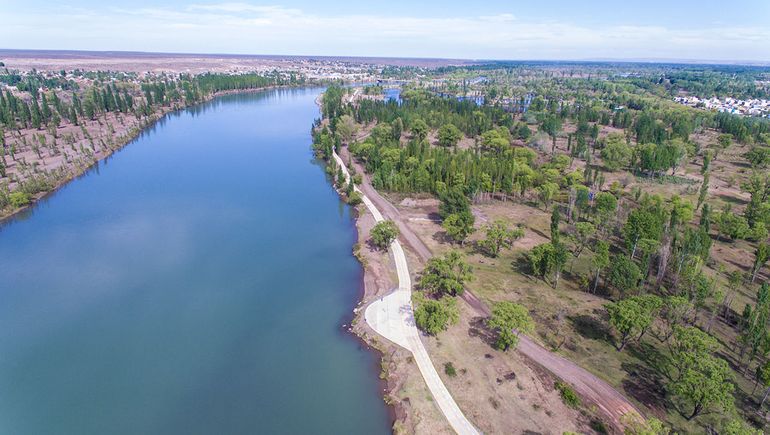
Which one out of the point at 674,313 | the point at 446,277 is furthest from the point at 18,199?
the point at 674,313

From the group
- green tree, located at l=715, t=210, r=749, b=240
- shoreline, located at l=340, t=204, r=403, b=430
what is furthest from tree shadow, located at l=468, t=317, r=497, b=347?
green tree, located at l=715, t=210, r=749, b=240

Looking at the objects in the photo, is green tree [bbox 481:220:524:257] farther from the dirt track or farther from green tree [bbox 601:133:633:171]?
green tree [bbox 601:133:633:171]

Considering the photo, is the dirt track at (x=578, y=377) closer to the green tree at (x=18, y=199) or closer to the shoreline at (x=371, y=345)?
the shoreline at (x=371, y=345)

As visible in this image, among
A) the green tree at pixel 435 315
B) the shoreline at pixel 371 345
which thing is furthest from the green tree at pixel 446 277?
the shoreline at pixel 371 345

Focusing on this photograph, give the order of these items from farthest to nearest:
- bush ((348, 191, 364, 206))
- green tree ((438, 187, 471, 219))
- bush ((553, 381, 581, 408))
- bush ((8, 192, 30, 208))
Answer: bush ((348, 191, 364, 206)) → bush ((8, 192, 30, 208)) → green tree ((438, 187, 471, 219)) → bush ((553, 381, 581, 408))

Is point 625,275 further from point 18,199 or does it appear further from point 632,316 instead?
point 18,199

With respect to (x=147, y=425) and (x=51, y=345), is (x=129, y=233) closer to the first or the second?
(x=51, y=345)
